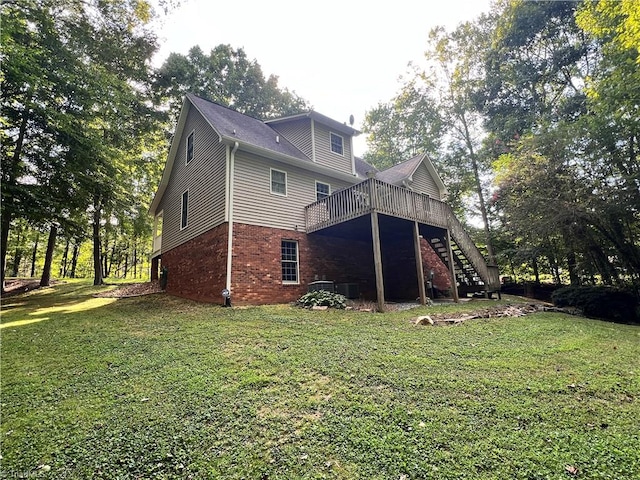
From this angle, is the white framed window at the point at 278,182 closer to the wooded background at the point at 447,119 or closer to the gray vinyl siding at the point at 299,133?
the gray vinyl siding at the point at 299,133

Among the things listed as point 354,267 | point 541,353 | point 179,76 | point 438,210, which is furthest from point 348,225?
point 179,76

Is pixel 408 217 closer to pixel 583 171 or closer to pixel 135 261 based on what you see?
pixel 583 171

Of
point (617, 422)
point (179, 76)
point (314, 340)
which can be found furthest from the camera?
point (179, 76)

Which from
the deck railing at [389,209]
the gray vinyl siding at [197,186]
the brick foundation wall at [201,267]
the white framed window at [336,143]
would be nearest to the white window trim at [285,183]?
the deck railing at [389,209]

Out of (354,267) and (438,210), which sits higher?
(438,210)

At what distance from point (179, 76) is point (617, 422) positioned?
84.8ft

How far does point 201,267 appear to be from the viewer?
10.9 m

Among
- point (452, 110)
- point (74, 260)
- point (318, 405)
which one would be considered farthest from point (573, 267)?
point (74, 260)

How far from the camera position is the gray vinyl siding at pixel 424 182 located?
1678 centimetres

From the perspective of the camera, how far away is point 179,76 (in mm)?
21406

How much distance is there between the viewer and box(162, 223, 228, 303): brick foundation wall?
32.1 ft

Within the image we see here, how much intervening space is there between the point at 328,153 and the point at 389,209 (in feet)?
16.4

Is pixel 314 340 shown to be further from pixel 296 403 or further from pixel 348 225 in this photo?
pixel 348 225

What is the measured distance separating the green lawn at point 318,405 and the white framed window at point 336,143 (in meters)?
9.89
